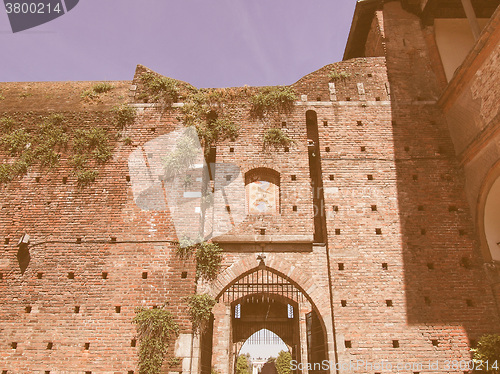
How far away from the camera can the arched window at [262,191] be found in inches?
378

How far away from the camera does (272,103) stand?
35.2 feet

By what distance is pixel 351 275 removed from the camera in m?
8.52

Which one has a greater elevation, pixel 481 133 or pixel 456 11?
pixel 456 11

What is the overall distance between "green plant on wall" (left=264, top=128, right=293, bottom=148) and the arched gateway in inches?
128

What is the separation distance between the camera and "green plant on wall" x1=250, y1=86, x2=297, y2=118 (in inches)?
422

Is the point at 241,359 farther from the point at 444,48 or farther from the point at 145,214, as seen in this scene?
the point at 444,48

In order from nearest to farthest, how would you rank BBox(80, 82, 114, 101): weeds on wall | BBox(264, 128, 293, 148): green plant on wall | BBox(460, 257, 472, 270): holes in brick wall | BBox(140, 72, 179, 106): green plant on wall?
BBox(460, 257, 472, 270): holes in brick wall, BBox(264, 128, 293, 148): green plant on wall, BBox(140, 72, 179, 106): green plant on wall, BBox(80, 82, 114, 101): weeds on wall

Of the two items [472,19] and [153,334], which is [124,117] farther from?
[472,19]

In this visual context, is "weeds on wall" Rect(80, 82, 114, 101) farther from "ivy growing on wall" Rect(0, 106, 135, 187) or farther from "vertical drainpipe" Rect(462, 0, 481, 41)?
"vertical drainpipe" Rect(462, 0, 481, 41)

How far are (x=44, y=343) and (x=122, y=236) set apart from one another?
282cm

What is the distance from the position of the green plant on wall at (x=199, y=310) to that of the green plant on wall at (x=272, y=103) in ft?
18.0

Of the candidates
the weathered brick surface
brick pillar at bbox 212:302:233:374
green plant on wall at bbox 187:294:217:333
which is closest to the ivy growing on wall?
the weathered brick surface

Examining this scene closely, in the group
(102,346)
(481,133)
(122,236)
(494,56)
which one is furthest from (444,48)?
(102,346)

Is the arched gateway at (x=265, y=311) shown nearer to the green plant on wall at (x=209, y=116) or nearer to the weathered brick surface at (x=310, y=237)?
the weathered brick surface at (x=310, y=237)
